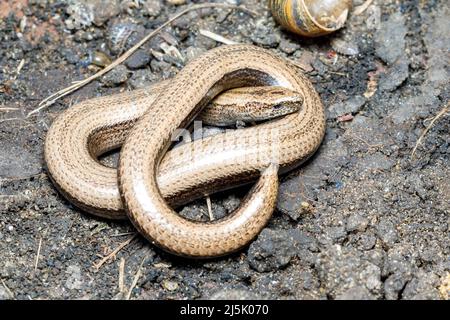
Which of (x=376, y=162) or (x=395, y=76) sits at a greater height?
(x=395, y=76)

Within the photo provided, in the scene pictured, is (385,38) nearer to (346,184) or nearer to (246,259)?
(346,184)

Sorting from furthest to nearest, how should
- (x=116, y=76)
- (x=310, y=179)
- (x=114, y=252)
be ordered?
1. (x=116, y=76)
2. (x=310, y=179)
3. (x=114, y=252)

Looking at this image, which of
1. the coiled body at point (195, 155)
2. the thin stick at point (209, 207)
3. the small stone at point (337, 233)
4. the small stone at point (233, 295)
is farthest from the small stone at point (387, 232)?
the thin stick at point (209, 207)

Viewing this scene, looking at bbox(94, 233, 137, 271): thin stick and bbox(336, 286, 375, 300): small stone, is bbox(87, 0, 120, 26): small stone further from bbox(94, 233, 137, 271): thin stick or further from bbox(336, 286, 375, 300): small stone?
bbox(336, 286, 375, 300): small stone

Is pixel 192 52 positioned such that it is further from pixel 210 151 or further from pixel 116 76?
pixel 210 151

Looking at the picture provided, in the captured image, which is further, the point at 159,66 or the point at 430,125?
the point at 159,66

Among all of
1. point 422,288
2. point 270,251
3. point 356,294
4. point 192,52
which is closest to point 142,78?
point 192,52
